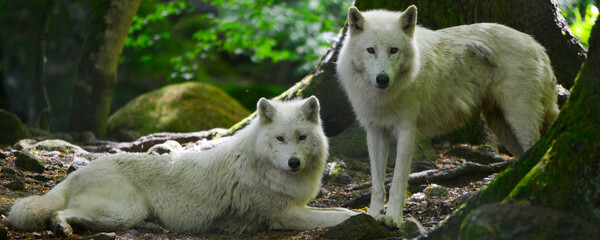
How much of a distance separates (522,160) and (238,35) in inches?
499

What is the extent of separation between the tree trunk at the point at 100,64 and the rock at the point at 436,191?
7.40 m

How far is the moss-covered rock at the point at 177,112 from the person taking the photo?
37.8ft

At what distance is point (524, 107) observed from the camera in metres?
5.18

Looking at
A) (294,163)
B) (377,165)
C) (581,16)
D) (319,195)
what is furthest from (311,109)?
(581,16)

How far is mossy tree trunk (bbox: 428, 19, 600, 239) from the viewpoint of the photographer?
112 inches

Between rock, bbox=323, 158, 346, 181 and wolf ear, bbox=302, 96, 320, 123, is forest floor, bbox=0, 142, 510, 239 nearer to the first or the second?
rock, bbox=323, 158, 346, 181

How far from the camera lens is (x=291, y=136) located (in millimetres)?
5035

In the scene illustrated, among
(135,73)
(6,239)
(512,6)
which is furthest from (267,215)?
(135,73)

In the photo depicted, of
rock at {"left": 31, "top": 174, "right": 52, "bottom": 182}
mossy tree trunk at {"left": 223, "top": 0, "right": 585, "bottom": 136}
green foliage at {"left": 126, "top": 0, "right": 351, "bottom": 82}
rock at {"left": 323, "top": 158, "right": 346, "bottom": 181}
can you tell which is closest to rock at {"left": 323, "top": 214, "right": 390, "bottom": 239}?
rock at {"left": 323, "top": 158, "right": 346, "bottom": 181}

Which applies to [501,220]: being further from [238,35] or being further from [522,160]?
[238,35]

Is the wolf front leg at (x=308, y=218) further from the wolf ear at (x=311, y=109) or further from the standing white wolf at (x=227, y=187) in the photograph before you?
the wolf ear at (x=311, y=109)

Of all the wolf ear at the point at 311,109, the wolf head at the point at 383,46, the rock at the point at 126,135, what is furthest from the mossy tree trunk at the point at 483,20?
the rock at the point at 126,135

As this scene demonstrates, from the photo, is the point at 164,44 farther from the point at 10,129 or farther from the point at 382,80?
the point at 382,80

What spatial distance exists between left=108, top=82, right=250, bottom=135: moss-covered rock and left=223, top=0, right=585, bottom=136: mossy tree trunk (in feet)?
12.6
